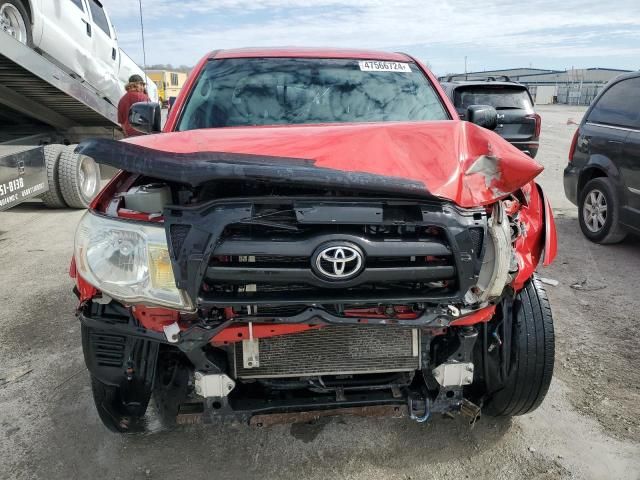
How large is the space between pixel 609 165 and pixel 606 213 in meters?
0.50

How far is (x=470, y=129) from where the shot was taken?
231 cm

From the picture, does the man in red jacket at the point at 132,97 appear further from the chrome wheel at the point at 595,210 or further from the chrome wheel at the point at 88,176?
the chrome wheel at the point at 595,210

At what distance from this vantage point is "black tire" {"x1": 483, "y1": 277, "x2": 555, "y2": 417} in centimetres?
237

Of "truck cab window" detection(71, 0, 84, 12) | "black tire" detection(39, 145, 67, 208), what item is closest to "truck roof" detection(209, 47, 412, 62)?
"black tire" detection(39, 145, 67, 208)

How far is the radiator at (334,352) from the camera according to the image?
7.18 ft

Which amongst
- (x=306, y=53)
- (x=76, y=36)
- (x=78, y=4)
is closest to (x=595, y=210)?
(x=306, y=53)

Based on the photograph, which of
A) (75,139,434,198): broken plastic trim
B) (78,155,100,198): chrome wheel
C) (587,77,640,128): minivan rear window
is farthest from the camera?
(78,155,100,198): chrome wheel

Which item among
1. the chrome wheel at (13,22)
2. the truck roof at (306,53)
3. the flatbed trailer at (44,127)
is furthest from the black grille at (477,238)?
the chrome wheel at (13,22)

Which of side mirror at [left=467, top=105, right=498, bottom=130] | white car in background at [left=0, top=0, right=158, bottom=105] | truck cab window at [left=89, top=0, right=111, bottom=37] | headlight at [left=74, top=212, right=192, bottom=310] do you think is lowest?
headlight at [left=74, top=212, right=192, bottom=310]

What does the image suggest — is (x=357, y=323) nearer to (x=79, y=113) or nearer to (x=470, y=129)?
(x=470, y=129)

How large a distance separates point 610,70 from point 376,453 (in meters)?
64.4

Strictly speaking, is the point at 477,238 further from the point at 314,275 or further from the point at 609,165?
the point at 609,165

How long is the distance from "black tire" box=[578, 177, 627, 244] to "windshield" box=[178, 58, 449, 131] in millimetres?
3020

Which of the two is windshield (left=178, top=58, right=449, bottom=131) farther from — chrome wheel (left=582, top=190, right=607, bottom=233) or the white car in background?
the white car in background
